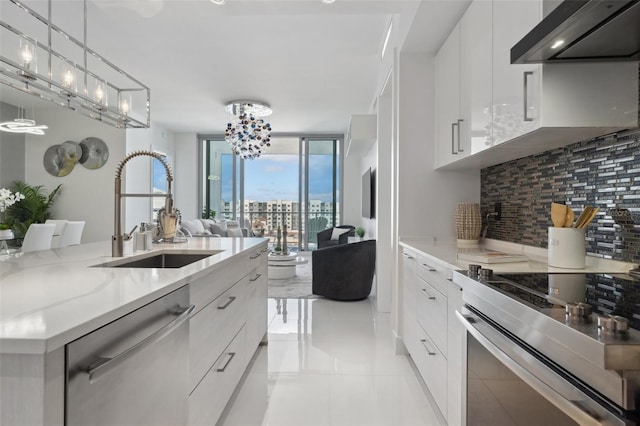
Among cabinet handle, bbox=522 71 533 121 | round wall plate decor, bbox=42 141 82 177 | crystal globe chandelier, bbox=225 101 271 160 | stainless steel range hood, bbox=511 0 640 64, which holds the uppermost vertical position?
crystal globe chandelier, bbox=225 101 271 160

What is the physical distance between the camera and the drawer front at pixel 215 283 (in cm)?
144

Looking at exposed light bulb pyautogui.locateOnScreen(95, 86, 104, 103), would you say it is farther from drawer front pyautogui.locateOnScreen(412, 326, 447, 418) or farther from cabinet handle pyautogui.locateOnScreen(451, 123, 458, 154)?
drawer front pyautogui.locateOnScreen(412, 326, 447, 418)

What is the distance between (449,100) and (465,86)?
307 mm

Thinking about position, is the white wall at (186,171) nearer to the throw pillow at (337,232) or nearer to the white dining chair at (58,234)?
the throw pillow at (337,232)

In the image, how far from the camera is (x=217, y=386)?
1.70 metres

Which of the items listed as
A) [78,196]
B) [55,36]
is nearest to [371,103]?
[55,36]

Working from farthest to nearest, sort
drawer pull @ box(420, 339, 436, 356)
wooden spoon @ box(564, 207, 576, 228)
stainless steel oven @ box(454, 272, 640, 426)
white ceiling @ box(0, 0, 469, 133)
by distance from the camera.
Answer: white ceiling @ box(0, 0, 469, 133) → drawer pull @ box(420, 339, 436, 356) → wooden spoon @ box(564, 207, 576, 228) → stainless steel oven @ box(454, 272, 640, 426)

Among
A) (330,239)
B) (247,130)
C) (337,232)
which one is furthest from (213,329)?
(330,239)

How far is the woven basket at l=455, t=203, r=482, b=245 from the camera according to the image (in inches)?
98.8

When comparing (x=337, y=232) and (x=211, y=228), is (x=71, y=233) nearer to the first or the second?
(x=211, y=228)

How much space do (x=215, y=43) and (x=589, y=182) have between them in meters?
3.71

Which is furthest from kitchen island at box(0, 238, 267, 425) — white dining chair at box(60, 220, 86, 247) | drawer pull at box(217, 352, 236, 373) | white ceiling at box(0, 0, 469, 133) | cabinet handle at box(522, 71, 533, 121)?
white dining chair at box(60, 220, 86, 247)

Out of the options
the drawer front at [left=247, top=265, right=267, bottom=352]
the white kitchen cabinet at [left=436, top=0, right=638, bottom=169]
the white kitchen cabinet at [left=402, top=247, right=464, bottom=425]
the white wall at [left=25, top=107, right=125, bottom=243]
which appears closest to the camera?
the white kitchen cabinet at [left=436, top=0, right=638, bottom=169]

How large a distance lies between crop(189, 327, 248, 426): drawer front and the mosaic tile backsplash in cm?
172
